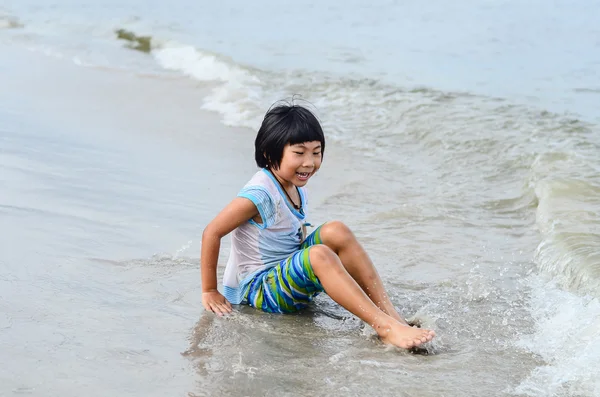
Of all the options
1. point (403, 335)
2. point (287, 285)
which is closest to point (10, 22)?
point (287, 285)

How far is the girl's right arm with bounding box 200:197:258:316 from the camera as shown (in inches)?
142

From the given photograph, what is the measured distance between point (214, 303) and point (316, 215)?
1932 millimetres

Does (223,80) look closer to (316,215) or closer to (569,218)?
(316,215)

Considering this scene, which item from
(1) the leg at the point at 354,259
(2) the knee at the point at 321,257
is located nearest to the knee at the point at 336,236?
(1) the leg at the point at 354,259

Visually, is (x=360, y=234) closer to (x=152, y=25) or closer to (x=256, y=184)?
(x=256, y=184)

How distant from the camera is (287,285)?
3.69 metres

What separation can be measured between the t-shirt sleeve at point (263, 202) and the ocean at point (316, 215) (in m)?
0.45

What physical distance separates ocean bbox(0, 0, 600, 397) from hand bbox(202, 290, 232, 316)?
70 mm

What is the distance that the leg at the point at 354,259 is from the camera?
3.64 metres

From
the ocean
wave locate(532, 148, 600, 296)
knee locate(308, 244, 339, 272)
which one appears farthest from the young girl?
wave locate(532, 148, 600, 296)

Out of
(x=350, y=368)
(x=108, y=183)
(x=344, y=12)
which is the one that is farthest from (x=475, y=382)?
(x=344, y=12)

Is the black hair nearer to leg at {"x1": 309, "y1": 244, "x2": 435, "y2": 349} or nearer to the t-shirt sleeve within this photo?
the t-shirt sleeve

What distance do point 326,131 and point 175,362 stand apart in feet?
19.1

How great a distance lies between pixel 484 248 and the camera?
5.09 m
